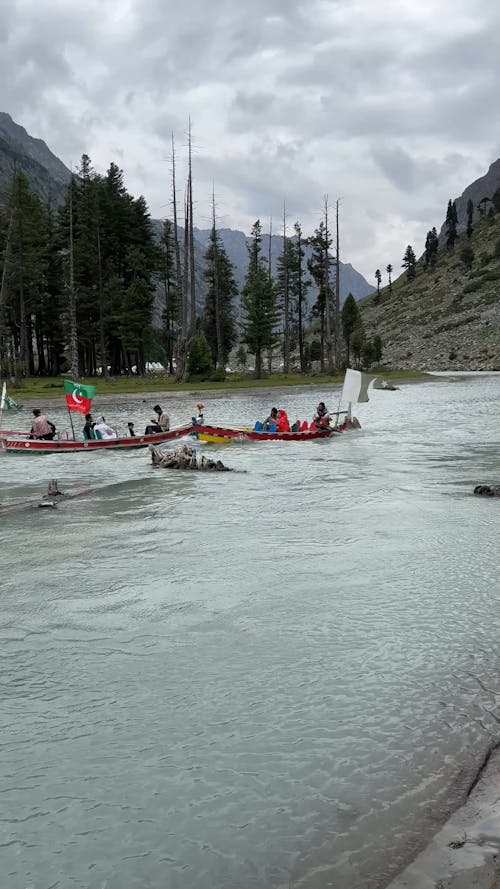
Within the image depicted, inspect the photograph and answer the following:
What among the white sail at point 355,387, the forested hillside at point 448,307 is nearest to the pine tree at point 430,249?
the forested hillside at point 448,307

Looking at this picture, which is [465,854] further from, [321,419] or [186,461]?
[321,419]

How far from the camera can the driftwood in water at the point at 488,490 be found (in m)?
18.4

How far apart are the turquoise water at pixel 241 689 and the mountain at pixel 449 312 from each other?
9914 centimetres

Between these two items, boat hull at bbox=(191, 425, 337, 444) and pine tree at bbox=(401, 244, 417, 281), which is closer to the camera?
boat hull at bbox=(191, 425, 337, 444)

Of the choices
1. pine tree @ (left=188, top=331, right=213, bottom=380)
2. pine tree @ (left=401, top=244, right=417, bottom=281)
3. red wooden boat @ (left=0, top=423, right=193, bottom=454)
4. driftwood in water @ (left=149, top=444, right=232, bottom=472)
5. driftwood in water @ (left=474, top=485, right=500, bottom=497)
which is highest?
pine tree @ (left=401, top=244, right=417, bottom=281)

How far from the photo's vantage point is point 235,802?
6047 millimetres

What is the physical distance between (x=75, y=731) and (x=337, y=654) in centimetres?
334

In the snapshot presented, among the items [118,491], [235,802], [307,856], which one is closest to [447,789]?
[307,856]

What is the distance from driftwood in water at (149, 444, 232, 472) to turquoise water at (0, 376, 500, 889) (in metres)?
6.00

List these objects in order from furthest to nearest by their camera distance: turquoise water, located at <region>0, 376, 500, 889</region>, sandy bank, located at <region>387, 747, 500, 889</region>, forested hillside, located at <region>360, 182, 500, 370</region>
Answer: forested hillside, located at <region>360, 182, 500, 370</region>, turquoise water, located at <region>0, 376, 500, 889</region>, sandy bank, located at <region>387, 747, 500, 889</region>

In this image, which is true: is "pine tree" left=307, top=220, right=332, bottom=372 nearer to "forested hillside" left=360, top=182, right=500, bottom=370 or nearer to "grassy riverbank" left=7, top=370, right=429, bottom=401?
"grassy riverbank" left=7, top=370, right=429, bottom=401

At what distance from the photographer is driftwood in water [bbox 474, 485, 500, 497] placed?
18.4 m

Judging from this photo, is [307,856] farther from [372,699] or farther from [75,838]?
[372,699]

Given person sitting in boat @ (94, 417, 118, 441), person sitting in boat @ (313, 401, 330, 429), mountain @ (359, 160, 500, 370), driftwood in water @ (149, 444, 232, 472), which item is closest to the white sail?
person sitting in boat @ (313, 401, 330, 429)
